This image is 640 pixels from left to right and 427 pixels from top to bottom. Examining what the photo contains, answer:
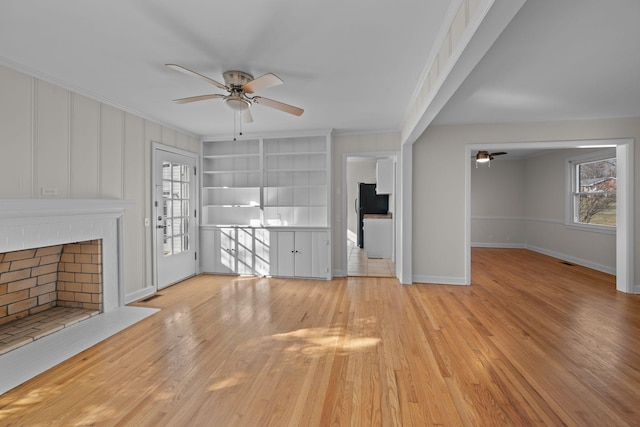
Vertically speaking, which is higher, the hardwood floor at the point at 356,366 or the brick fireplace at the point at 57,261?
the brick fireplace at the point at 57,261

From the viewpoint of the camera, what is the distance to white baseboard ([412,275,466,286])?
14.7ft

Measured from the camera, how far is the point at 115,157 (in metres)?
3.59

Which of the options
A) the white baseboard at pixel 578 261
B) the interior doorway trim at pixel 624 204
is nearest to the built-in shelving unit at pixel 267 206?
the interior doorway trim at pixel 624 204

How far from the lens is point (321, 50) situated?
2354mm

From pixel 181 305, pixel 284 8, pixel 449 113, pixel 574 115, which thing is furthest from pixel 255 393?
pixel 574 115

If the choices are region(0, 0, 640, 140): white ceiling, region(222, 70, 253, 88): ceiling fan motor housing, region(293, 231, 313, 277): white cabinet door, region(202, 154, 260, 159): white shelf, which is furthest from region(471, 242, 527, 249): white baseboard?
region(222, 70, 253, 88): ceiling fan motor housing

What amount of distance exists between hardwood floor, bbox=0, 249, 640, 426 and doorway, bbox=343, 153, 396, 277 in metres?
1.79

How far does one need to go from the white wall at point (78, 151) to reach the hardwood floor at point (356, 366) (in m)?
1.07

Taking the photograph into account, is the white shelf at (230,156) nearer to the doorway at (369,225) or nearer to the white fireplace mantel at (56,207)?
the doorway at (369,225)

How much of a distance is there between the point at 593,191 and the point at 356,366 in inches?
249

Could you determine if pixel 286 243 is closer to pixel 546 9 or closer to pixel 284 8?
pixel 284 8

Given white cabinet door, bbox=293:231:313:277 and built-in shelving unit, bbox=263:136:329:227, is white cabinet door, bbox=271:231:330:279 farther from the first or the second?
built-in shelving unit, bbox=263:136:329:227

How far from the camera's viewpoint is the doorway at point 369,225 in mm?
5367

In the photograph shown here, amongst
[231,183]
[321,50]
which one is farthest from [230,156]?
[321,50]
